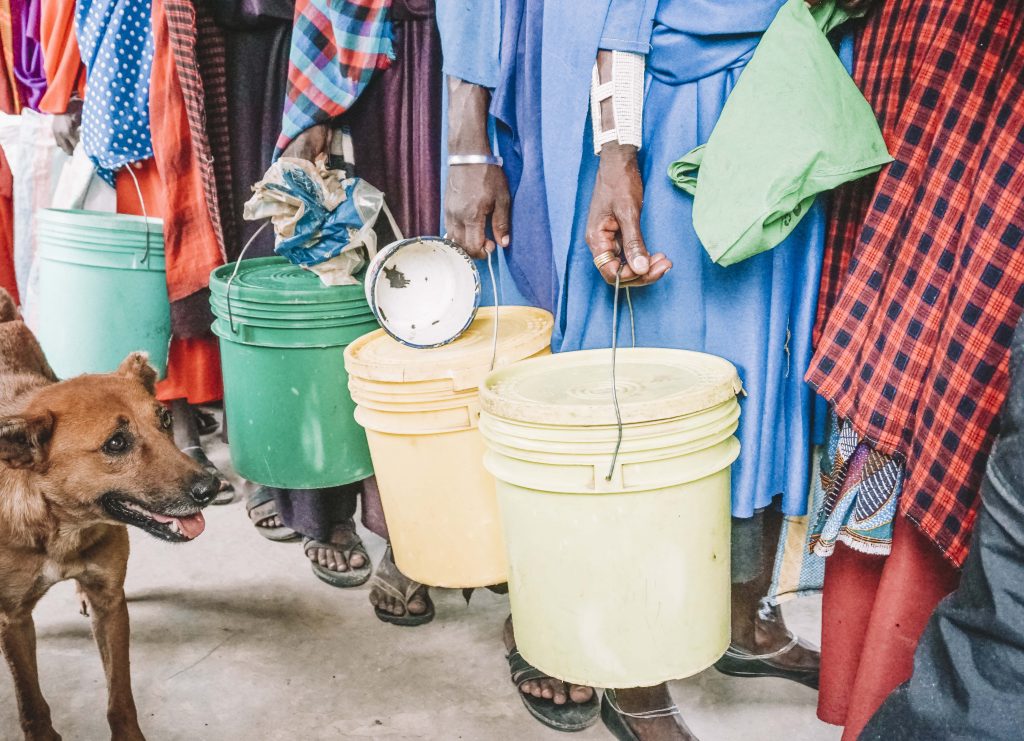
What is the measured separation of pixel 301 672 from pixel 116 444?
80cm

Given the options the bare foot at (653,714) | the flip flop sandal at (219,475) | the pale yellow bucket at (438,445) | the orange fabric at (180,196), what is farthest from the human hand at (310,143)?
the bare foot at (653,714)

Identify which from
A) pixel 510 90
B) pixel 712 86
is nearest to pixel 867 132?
pixel 712 86

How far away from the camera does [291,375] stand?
7.87 feet

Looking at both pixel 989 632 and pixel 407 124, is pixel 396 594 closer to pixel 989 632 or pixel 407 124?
pixel 407 124

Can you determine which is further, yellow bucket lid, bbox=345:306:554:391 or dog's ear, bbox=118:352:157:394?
dog's ear, bbox=118:352:157:394

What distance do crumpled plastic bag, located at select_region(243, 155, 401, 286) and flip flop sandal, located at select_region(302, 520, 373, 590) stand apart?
2.96 ft

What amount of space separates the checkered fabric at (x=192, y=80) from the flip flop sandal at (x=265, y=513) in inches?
38.8

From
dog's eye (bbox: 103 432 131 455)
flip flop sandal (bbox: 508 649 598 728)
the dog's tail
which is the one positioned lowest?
flip flop sandal (bbox: 508 649 598 728)

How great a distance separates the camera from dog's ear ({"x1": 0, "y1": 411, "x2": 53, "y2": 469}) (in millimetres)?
1793

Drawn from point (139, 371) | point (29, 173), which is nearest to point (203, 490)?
point (139, 371)

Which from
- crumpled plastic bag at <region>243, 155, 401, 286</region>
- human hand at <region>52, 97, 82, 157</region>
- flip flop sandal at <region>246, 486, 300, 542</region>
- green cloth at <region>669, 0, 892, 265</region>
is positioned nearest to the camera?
green cloth at <region>669, 0, 892, 265</region>

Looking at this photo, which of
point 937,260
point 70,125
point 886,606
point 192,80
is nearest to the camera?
point 937,260

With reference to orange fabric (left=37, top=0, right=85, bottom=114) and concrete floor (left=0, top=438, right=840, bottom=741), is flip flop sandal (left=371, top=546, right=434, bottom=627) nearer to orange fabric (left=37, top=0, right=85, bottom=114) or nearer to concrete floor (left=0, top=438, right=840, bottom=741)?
concrete floor (left=0, top=438, right=840, bottom=741)

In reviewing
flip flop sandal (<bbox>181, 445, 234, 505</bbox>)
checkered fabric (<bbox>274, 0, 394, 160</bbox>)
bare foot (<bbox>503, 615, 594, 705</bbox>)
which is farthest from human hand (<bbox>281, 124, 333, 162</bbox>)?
bare foot (<bbox>503, 615, 594, 705</bbox>)
